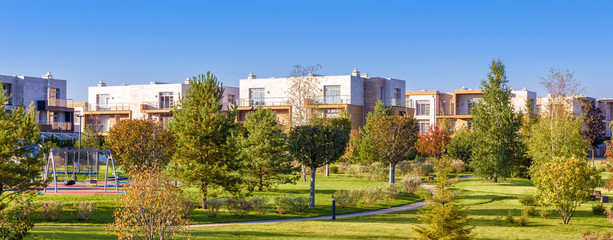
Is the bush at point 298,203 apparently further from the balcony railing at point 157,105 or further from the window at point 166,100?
the window at point 166,100

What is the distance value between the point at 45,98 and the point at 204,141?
54.2m

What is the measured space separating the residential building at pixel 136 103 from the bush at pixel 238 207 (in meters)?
56.2

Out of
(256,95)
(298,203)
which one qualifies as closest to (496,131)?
(298,203)

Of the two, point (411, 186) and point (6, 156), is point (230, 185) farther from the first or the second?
point (411, 186)

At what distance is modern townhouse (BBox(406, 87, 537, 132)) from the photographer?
86.7 meters

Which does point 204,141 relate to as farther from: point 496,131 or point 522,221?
point 496,131

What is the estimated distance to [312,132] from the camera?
1161 inches

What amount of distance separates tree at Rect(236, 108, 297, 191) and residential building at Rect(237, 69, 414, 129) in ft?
111

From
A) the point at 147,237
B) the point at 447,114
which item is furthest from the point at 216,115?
the point at 447,114

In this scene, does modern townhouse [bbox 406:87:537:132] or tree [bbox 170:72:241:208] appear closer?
tree [bbox 170:72:241:208]

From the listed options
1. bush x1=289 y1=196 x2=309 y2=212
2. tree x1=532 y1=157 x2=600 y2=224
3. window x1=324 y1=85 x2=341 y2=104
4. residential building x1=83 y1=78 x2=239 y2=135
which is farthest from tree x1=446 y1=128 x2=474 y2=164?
residential building x1=83 y1=78 x2=239 y2=135

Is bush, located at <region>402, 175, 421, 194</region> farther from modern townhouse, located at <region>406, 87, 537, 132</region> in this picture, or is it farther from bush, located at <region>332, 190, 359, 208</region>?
modern townhouse, located at <region>406, 87, 537, 132</region>

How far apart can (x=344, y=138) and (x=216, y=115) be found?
650 centimetres

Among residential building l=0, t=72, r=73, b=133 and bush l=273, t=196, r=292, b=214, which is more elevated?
residential building l=0, t=72, r=73, b=133
